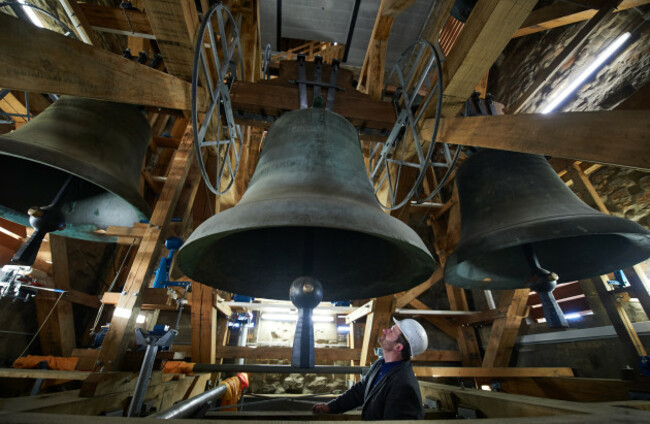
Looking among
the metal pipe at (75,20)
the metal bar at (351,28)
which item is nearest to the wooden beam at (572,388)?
the metal bar at (351,28)

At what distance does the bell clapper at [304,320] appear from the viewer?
3.30ft

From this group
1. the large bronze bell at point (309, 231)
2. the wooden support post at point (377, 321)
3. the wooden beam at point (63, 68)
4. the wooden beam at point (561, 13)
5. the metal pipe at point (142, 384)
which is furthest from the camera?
the wooden support post at point (377, 321)

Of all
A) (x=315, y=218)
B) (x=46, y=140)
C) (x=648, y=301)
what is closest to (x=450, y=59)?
(x=315, y=218)

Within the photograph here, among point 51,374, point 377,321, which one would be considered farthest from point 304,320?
point 377,321

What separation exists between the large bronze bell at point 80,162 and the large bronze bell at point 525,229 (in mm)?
1867

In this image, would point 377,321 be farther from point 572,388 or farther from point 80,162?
point 80,162

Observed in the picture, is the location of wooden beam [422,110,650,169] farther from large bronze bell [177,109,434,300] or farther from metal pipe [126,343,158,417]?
metal pipe [126,343,158,417]

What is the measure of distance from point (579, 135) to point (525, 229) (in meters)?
0.57

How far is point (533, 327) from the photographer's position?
4.54 meters

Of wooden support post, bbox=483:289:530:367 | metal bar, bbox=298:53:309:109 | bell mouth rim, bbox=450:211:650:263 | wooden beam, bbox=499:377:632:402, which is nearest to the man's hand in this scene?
bell mouth rim, bbox=450:211:650:263

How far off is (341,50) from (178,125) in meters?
3.07

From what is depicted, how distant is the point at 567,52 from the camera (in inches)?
148

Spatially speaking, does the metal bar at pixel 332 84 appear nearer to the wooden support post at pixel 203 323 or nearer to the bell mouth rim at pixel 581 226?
the bell mouth rim at pixel 581 226

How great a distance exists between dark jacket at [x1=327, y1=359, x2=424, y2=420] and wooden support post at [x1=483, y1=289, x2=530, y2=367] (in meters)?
2.23
